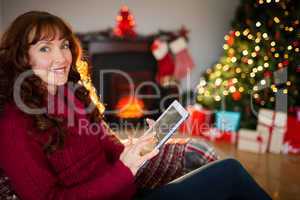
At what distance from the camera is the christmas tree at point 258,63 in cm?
306

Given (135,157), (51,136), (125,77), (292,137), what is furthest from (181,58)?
(51,136)

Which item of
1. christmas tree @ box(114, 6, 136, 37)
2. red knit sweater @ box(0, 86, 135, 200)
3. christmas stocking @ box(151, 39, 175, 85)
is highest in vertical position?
christmas tree @ box(114, 6, 136, 37)

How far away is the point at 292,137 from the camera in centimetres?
311

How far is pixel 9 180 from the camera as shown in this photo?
1.04m

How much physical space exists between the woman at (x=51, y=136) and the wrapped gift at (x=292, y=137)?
2.02 m

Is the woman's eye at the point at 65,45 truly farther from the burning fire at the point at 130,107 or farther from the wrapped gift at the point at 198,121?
the burning fire at the point at 130,107

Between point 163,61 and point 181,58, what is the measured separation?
0.72ft

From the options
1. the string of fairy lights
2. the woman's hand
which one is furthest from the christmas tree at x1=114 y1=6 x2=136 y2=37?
the woman's hand

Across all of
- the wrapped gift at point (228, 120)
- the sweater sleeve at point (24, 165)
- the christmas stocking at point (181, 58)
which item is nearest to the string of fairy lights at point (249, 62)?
the wrapped gift at point (228, 120)

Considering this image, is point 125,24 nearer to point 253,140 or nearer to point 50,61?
point 253,140

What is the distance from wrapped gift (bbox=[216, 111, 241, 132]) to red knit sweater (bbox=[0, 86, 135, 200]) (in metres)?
2.25

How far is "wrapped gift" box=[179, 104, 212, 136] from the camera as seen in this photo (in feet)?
11.7

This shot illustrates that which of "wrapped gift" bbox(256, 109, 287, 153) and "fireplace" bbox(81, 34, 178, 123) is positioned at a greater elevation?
"fireplace" bbox(81, 34, 178, 123)

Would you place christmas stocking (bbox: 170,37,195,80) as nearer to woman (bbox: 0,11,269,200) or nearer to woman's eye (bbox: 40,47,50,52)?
woman (bbox: 0,11,269,200)
